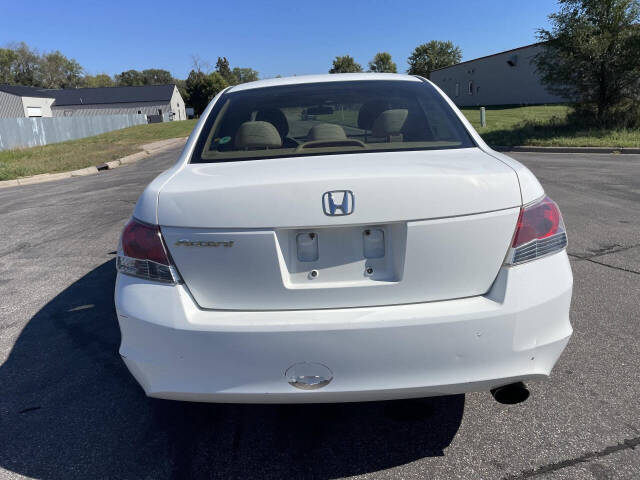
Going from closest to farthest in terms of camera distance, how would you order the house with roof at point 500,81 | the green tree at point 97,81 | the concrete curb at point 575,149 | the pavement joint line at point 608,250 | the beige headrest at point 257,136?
the beige headrest at point 257,136 → the pavement joint line at point 608,250 → the concrete curb at point 575,149 → the house with roof at point 500,81 → the green tree at point 97,81

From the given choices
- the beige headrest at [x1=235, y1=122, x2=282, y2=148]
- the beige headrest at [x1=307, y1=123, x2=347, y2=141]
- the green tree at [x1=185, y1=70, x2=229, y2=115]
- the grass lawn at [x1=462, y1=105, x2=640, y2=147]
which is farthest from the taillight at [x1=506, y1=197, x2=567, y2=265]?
the green tree at [x1=185, y1=70, x2=229, y2=115]

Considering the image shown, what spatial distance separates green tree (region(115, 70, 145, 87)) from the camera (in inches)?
5030

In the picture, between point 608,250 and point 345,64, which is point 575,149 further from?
point 345,64

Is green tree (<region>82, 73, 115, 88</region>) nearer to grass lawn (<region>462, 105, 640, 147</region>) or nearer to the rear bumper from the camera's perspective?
grass lawn (<region>462, 105, 640, 147</region>)

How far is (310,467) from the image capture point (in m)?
2.18

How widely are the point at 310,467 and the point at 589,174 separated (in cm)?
970

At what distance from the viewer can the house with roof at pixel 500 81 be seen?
39594 millimetres

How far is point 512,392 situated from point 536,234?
0.68 m

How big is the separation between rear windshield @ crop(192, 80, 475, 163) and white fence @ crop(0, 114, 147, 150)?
100 ft

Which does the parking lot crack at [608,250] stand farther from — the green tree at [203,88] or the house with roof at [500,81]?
the green tree at [203,88]

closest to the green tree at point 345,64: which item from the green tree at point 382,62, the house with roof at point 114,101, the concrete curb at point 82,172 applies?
the green tree at point 382,62

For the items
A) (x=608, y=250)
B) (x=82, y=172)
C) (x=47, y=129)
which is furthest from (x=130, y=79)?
(x=608, y=250)

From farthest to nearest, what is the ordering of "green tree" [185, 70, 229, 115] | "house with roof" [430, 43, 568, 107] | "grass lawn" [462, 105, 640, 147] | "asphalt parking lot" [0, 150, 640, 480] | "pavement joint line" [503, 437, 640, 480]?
"green tree" [185, 70, 229, 115] < "house with roof" [430, 43, 568, 107] < "grass lawn" [462, 105, 640, 147] < "asphalt parking lot" [0, 150, 640, 480] < "pavement joint line" [503, 437, 640, 480]

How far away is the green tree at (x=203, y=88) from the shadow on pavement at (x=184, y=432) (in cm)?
8190
